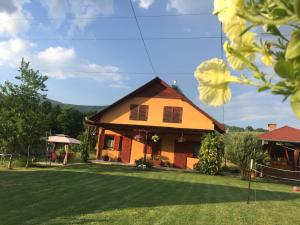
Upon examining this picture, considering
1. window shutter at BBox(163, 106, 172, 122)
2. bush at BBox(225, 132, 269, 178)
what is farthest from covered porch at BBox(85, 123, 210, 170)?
bush at BBox(225, 132, 269, 178)

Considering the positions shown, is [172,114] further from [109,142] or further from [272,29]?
[272,29]

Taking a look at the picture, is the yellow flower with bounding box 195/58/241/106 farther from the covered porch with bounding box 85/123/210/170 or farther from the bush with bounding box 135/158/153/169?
the covered porch with bounding box 85/123/210/170

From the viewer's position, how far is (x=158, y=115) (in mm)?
30938

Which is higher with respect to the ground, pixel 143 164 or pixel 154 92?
pixel 154 92

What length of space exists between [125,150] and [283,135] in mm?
11718

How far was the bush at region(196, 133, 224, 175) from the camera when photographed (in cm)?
2694

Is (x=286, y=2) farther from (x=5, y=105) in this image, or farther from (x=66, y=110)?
(x=66, y=110)

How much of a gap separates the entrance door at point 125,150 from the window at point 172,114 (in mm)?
3395

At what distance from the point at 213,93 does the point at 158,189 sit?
651 inches

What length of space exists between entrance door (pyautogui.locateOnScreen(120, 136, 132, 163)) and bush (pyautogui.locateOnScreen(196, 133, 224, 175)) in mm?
6368

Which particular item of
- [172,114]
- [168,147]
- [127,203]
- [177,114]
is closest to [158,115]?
[172,114]

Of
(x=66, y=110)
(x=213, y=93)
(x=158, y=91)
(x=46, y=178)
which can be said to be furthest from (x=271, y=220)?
Answer: (x=66, y=110)

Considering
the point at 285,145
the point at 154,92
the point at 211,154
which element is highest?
the point at 154,92

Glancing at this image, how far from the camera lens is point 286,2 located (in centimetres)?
79
